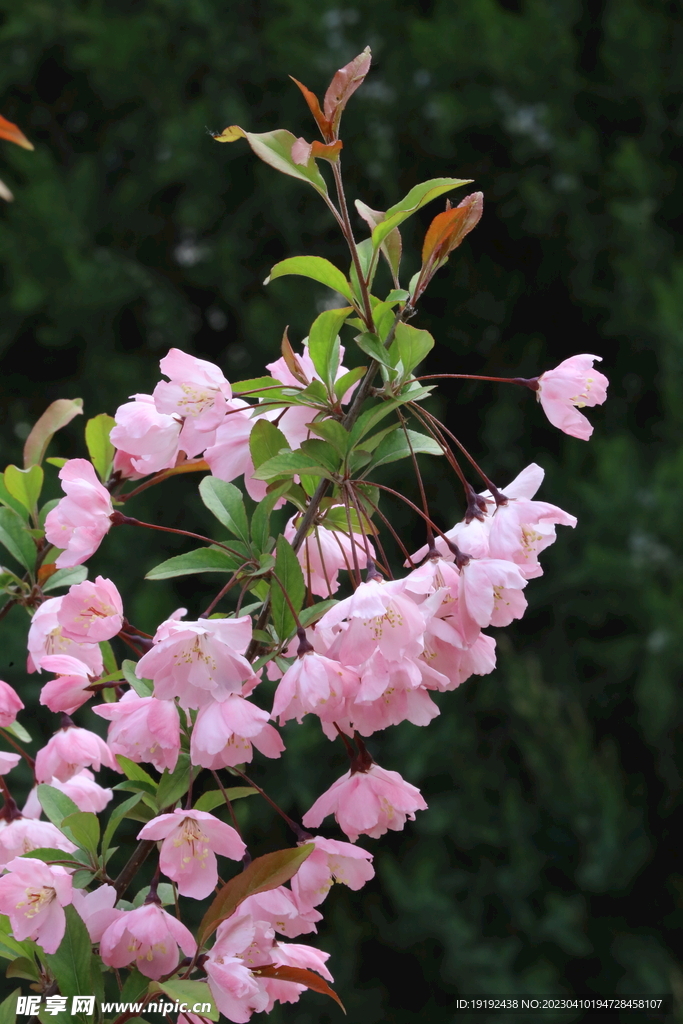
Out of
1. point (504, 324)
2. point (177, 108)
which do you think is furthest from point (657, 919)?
point (177, 108)

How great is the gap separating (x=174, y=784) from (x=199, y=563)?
0.50ft

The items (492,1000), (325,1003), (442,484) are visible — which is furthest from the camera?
(442,484)

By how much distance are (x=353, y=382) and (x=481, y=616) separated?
169 mm

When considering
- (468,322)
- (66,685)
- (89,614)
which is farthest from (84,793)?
(468,322)

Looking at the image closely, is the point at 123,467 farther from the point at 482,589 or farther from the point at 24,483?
the point at 482,589

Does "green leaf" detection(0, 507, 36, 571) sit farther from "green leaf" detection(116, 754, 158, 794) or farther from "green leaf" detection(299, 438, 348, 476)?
"green leaf" detection(299, 438, 348, 476)

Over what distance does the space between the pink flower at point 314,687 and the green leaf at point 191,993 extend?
0.15 meters

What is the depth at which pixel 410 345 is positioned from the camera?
0.55 m

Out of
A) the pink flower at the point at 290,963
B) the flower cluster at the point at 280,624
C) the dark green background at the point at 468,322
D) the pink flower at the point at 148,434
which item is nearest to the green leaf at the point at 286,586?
the flower cluster at the point at 280,624

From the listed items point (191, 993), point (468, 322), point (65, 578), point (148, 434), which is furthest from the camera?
point (468, 322)

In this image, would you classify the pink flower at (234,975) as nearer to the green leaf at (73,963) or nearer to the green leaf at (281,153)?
the green leaf at (73,963)

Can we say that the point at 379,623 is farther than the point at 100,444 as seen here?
No

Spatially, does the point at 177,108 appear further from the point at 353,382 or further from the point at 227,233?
the point at 353,382

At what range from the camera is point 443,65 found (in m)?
2.42
